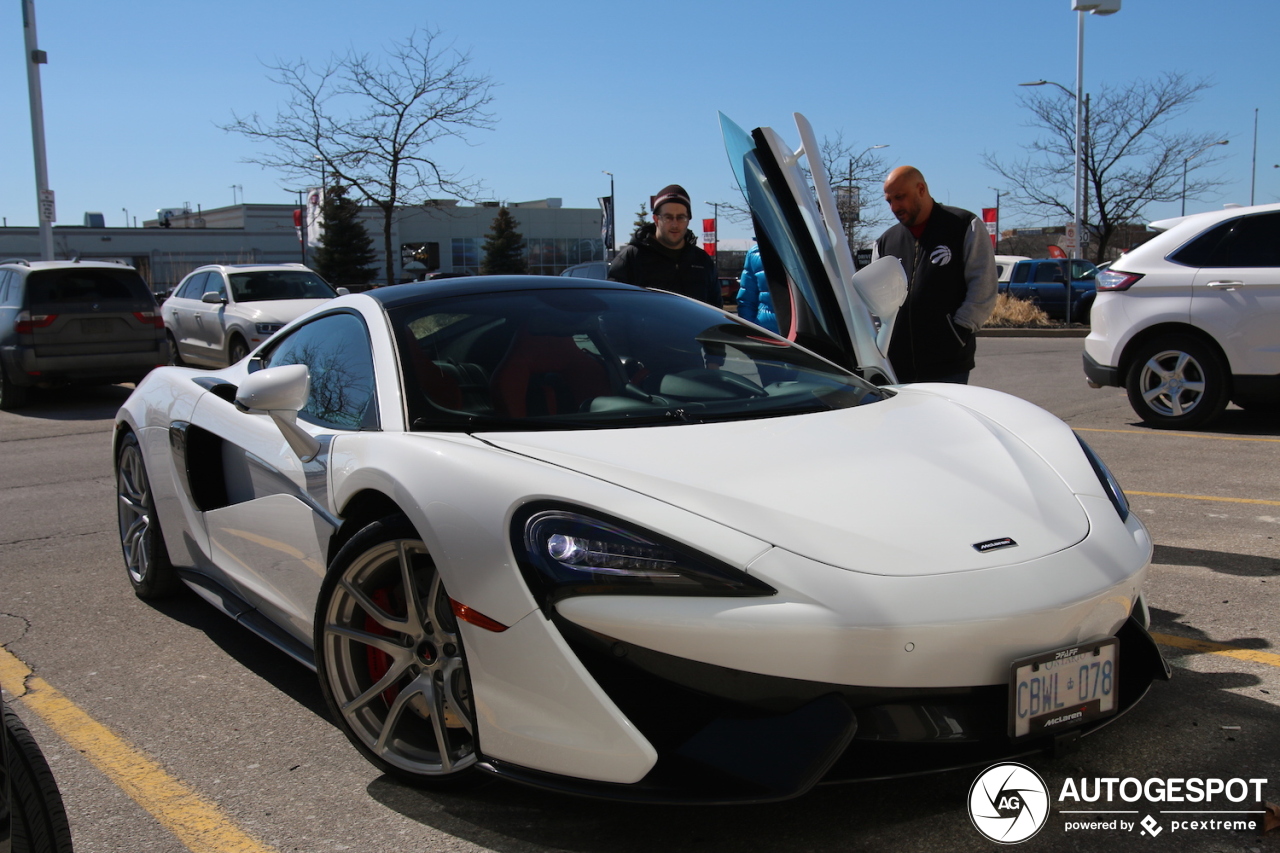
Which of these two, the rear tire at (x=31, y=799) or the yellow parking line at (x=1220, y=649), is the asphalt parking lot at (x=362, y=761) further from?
the rear tire at (x=31, y=799)

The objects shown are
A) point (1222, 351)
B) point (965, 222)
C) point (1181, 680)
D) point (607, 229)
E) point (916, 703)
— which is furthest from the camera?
point (607, 229)

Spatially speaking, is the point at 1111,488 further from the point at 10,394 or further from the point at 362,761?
the point at 10,394

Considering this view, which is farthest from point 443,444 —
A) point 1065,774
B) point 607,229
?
point 607,229

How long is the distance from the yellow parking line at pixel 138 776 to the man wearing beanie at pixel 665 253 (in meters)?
3.17

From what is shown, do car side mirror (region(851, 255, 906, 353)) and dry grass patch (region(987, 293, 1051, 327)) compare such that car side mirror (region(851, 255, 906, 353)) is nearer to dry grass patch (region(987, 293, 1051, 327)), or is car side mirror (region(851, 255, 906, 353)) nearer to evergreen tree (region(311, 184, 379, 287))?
dry grass patch (region(987, 293, 1051, 327))

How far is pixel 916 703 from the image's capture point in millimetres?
2168

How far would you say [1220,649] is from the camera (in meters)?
3.48

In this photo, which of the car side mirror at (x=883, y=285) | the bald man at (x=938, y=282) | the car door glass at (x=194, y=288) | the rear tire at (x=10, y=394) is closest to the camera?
the car side mirror at (x=883, y=285)

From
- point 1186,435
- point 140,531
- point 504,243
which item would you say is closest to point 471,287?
point 140,531

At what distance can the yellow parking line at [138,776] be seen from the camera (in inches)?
97.0

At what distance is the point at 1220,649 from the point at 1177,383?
17.3ft

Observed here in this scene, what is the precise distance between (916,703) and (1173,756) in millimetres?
989

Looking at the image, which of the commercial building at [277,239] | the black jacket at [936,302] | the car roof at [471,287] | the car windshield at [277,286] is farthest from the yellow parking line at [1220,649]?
the commercial building at [277,239]

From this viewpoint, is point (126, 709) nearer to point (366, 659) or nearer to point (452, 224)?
point (366, 659)
